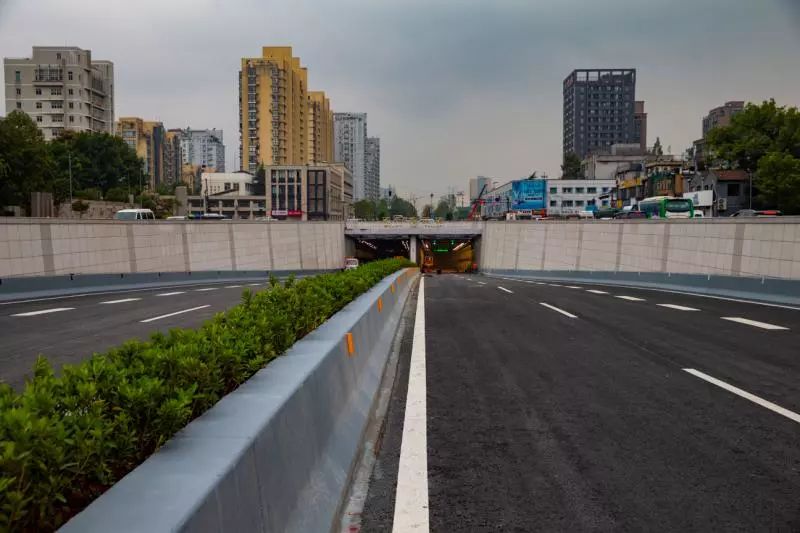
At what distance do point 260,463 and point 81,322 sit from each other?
14017 mm

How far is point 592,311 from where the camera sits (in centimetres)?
1716

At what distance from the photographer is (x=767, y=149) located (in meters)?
76.1

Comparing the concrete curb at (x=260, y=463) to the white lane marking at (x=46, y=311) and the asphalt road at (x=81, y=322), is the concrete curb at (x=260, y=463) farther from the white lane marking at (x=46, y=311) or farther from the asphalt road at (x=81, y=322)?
the white lane marking at (x=46, y=311)

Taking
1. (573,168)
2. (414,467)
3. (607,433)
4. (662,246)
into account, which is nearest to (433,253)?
(573,168)

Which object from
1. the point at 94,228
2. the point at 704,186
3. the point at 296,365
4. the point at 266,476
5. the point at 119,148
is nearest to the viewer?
the point at 266,476

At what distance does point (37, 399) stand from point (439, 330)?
11.1 m

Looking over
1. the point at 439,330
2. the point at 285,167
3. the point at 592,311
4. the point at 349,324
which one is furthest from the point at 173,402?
the point at 285,167

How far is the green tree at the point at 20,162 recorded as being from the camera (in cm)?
6662

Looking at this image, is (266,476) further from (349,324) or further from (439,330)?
(439,330)

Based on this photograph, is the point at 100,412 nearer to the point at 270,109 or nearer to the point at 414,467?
the point at 414,467

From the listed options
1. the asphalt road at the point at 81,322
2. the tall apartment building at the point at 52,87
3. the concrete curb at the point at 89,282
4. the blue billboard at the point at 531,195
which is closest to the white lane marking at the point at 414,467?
the asphalt road at the point at 81,322

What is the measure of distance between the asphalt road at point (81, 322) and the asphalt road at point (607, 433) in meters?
4.84

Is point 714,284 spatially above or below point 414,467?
below

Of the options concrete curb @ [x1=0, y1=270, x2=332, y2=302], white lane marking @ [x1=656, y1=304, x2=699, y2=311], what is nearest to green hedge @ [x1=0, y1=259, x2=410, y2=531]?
white lane marking @ [x1=656, y1=304, x2=699, y2=311]
